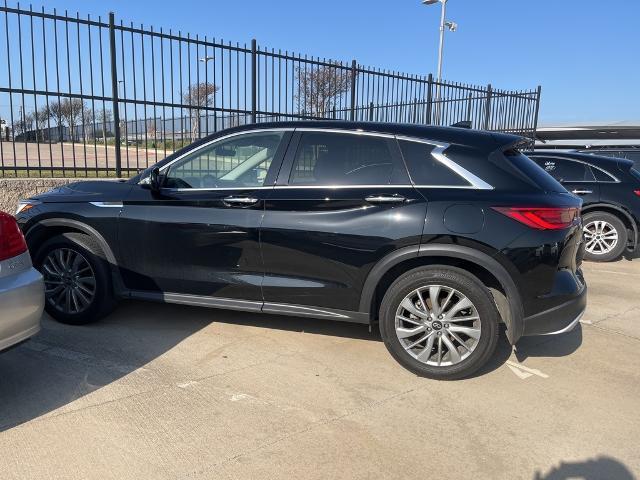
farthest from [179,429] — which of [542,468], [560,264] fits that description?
[560,264]

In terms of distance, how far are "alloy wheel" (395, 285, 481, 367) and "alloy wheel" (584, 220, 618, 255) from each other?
17.2ft

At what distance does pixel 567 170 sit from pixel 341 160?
5.46 meters

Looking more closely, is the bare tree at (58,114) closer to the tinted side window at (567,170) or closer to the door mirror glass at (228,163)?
the door mirror glass at (228,163)

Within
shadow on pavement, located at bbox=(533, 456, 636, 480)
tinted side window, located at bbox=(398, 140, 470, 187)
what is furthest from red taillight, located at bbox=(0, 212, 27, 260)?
shadow on pavement, located at bbox=(533, 456, 636, 480)

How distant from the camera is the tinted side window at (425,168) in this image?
11.4 feet

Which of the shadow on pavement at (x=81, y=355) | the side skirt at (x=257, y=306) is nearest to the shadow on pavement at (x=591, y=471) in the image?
the side skirt at (x=257, y=306)

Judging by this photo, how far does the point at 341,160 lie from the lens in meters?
3.73

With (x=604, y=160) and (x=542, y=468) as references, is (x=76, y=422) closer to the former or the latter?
(x=542, y=468)

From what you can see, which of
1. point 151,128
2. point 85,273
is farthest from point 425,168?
point 151,128

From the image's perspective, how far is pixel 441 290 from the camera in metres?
3.46

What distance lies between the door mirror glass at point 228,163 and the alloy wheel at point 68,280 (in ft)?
3.41

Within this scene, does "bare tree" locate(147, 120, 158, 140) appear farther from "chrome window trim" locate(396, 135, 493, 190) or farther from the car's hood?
"chrome window trim" locate(396, 135, 493, 190)

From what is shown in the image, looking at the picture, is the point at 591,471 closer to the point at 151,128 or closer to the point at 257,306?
the point at 257,306

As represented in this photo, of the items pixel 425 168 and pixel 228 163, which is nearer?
pixel 425 168
